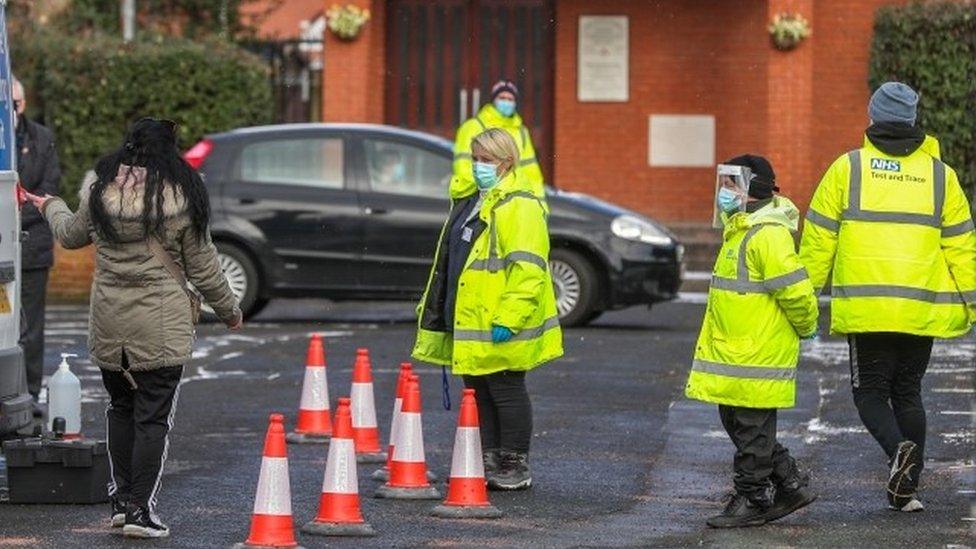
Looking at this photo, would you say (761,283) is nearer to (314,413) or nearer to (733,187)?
(733,187)

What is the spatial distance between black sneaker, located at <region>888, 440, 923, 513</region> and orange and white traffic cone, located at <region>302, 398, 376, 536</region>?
2219 mm

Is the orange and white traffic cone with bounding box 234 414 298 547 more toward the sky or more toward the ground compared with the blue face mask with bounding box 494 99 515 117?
more toward the ground

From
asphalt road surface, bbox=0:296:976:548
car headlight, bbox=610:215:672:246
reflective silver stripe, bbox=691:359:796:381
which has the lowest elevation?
asphalt road surface, bbox=0:296:976:548

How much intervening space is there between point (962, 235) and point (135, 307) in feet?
11.6

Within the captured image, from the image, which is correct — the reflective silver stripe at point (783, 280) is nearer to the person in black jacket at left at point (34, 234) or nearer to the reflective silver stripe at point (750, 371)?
the reflective silver stripe at point (750, 371)

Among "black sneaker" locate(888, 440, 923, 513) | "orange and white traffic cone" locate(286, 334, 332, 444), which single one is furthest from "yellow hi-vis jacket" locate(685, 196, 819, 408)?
"orange and white traffic cone" locate(286, 334, 332, 444)

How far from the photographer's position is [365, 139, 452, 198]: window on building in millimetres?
19312

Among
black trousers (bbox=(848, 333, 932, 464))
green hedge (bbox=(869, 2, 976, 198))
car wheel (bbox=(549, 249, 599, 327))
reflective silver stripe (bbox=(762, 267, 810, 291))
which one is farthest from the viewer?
green hedge (bbox=(869, 2, 976, 198))

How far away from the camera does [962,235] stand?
10.5 metres

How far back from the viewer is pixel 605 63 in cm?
2606

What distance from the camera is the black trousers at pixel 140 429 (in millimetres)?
9539

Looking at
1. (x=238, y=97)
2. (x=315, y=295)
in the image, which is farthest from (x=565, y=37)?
(x=315, y=295)

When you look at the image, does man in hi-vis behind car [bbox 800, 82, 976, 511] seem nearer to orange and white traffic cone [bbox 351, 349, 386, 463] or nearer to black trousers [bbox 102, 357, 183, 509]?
orange and white traffic cone [bbox 351, 349, 386, 463]

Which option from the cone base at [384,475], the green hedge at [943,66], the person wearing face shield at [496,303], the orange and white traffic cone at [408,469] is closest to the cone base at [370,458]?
the cone base at [384,475]
